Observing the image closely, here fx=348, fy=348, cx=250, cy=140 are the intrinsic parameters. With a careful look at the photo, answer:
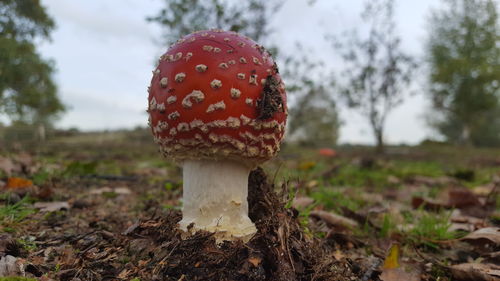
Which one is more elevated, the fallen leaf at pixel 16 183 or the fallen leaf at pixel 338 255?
the fallen leaf at pixel 16 183

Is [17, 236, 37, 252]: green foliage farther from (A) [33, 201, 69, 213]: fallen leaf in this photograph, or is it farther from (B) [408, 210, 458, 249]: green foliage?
(B) [408, 210, 458, 249]: green foliage

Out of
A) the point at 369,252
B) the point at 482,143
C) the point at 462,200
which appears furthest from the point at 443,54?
the point at 369,252

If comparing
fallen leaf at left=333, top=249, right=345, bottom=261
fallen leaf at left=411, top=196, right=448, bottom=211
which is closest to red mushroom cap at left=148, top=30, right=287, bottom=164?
fallen leaf at left=333, top=249, right=345, bottom=261

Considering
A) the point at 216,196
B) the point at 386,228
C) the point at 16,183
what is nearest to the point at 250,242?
the point at 216,196

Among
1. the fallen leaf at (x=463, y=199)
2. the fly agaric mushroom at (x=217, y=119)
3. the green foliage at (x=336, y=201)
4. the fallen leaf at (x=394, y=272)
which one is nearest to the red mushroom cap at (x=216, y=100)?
the fly agaric mushroom at (x=217, y=119)

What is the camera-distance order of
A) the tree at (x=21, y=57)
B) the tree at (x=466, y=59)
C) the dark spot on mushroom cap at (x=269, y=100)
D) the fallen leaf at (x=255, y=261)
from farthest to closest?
the tree at (x=466, y=59) → the tree at (x=21, y=57) → the dark spot on mushroom cap at (x=269, y=100) → the fallen leaf at (x=255, y=261)

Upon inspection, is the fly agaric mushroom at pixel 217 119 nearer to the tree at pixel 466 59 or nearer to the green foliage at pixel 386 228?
the green foliage at pixel 386 228

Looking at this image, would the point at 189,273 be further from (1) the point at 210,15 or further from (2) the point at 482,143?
(2) the point at 482,143
